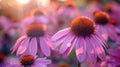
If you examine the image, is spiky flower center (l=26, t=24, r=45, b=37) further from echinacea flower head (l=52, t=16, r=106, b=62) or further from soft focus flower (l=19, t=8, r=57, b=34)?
soft focus flower (l=19, t=8, r=57, b=34)

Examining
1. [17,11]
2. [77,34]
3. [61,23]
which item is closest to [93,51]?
[77,34]

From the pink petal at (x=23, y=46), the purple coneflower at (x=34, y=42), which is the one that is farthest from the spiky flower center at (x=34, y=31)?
the pink petal at (x=23, y=46)

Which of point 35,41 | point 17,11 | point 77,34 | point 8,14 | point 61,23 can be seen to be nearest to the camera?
point 77,34

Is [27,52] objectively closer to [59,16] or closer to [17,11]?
[59,16]

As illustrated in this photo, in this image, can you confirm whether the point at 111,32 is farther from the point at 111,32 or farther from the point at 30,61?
the point at 30,61

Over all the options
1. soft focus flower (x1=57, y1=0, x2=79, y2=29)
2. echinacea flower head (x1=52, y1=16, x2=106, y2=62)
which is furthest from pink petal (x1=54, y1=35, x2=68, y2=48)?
soft focus flower (x1=57, y1=0, x2=79, y2=29)

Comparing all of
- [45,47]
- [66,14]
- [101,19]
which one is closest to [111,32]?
[101,19]
